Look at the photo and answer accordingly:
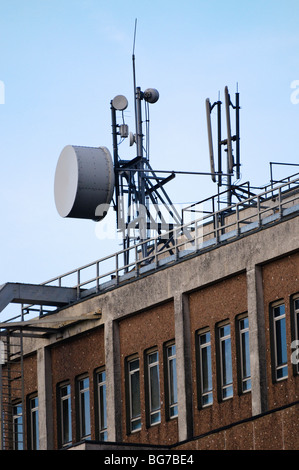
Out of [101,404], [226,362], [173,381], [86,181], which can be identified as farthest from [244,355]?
[86,181]

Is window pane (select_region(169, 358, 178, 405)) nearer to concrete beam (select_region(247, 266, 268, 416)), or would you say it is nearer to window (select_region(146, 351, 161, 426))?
window (select_region(146, 351, 161, 426))

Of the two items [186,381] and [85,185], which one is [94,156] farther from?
[186,381]

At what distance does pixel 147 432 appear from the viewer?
53.9 metres

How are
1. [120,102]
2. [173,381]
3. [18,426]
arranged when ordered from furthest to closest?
[120,102], [18,426], [173,381]

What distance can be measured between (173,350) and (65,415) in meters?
6.38

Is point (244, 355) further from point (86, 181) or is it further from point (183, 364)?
point (86, 181)

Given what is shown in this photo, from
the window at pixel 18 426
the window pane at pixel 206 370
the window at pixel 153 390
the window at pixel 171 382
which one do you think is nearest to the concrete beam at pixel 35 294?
the window at pixel 18 426

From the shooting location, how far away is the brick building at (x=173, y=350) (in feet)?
162

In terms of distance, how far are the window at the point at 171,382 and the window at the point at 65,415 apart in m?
5.43

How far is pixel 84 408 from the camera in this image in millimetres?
57406

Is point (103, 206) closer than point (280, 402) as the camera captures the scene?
No
